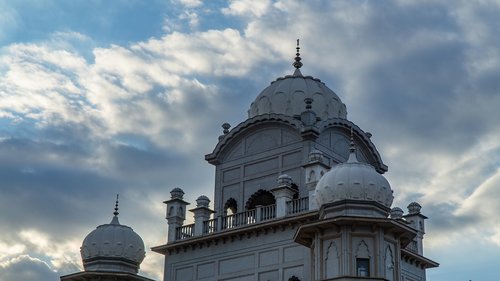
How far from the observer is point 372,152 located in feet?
149

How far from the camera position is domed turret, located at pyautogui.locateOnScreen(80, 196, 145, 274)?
4178 cm

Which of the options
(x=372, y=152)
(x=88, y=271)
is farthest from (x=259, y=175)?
(x=88, y=271)

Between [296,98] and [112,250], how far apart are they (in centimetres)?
1142

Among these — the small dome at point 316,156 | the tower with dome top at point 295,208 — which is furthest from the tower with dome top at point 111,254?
the small dome at point 316,156

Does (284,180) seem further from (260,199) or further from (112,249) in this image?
(112,249)

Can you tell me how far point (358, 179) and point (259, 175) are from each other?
10.6 metres

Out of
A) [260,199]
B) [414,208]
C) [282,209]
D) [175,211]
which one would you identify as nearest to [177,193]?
[175,211]

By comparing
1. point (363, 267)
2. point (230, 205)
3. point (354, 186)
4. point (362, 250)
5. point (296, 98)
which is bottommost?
point (363, 267)

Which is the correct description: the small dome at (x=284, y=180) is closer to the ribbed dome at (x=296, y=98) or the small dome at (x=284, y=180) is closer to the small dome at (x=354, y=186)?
the ribbed dome at (x=296, y=98)

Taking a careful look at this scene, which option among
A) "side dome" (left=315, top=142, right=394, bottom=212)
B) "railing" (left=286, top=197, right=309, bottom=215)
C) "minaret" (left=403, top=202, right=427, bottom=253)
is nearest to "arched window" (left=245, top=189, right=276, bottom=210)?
"railing" (left=286, top=197, right=309, bottom=215)

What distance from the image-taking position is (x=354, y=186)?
3362cm

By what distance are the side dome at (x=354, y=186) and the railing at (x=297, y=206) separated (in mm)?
4504

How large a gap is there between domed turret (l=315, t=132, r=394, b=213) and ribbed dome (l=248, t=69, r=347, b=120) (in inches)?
411

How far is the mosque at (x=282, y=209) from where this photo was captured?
33562 millimetres
